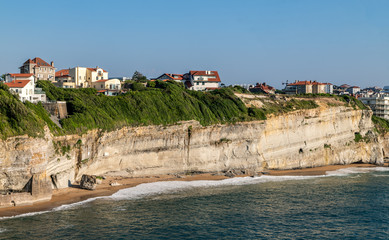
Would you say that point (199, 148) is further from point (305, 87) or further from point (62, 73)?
point (305, 87)

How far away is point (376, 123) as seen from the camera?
9031 cm

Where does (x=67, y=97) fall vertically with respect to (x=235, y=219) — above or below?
above

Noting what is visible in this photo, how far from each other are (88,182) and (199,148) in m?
18.1

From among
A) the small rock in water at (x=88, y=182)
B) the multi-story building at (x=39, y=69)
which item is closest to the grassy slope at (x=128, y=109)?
the small rock in water at (x=88, y=182)

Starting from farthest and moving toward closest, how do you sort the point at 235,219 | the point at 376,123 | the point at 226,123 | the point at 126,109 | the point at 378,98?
the point at 378,98
the point at 376,123
the point at 226,123
the point at 126,109
the point at 235,219

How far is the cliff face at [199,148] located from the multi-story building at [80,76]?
108 feet

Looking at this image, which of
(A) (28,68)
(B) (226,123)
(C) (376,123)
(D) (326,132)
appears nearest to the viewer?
(B) (226,123)

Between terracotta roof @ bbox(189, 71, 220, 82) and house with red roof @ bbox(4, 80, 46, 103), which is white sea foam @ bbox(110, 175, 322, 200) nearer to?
house with red roof @ bbox(4, 80, 46, 103)

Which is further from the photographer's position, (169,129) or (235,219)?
(169,129)

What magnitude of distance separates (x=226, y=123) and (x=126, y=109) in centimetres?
1558

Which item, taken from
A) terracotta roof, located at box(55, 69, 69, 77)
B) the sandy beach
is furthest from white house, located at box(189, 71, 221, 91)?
the sandy beach

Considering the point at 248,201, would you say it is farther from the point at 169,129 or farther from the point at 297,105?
the point at 297,105

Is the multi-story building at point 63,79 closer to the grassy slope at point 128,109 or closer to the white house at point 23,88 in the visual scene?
the grassy slope at point 128,109

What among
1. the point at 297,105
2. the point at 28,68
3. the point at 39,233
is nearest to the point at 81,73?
the point at 28,68
